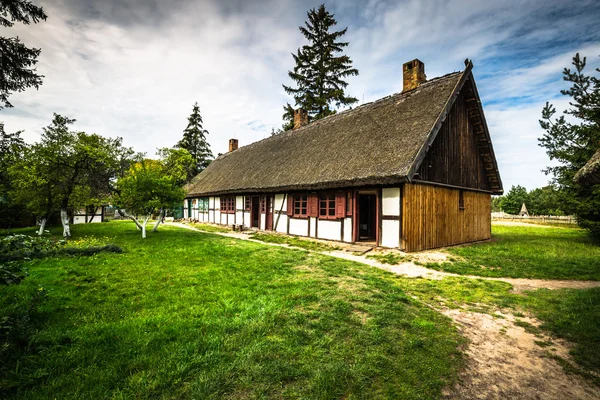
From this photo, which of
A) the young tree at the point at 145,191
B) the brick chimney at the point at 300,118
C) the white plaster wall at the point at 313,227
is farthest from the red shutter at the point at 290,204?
the brick chimney at the point at 300,118

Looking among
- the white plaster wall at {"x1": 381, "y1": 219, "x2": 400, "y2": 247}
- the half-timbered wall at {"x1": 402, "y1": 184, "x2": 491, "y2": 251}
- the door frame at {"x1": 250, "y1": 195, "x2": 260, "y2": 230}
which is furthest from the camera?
the door frame at {"x1": 250, "y1": 195, "x2": 260, "y2": 230}

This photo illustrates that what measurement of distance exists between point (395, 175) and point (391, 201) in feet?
4.44

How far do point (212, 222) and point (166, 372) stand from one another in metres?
18.9

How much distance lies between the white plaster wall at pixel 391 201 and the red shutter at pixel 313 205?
324cm

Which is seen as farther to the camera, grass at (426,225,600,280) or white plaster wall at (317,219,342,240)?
white plaster wall at (317,219,342,240)

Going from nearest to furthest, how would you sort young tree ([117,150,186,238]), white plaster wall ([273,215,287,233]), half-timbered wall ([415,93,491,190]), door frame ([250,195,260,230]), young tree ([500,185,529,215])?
half-timbered wall ([415,93,491,190])
young tree ([117,150,186,238])
white plaster wall ([273,215,287,233])
door frame ([250,195,260,230])
young tree ([500,185,529,215])

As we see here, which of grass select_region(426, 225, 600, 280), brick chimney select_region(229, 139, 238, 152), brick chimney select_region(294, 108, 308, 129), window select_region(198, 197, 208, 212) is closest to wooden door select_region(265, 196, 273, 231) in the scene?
brick chimney select_region(294, 108, 308, 129)

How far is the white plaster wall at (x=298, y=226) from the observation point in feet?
42.1

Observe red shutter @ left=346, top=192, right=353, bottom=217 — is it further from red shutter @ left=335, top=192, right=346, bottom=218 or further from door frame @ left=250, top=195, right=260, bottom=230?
door frame @ left=250, top=195, right=260, bottom=230

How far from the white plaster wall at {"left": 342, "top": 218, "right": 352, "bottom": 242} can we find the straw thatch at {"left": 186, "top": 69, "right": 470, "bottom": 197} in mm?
1635

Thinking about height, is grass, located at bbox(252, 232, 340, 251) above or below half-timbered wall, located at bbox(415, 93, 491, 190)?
below

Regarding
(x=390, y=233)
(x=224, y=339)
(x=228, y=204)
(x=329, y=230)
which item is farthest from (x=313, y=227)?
(x=224, y=339)

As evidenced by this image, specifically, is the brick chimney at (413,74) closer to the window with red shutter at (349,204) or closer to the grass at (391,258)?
the window with red shutter at (349,204)

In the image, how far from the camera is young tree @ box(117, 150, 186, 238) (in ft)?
36.7
